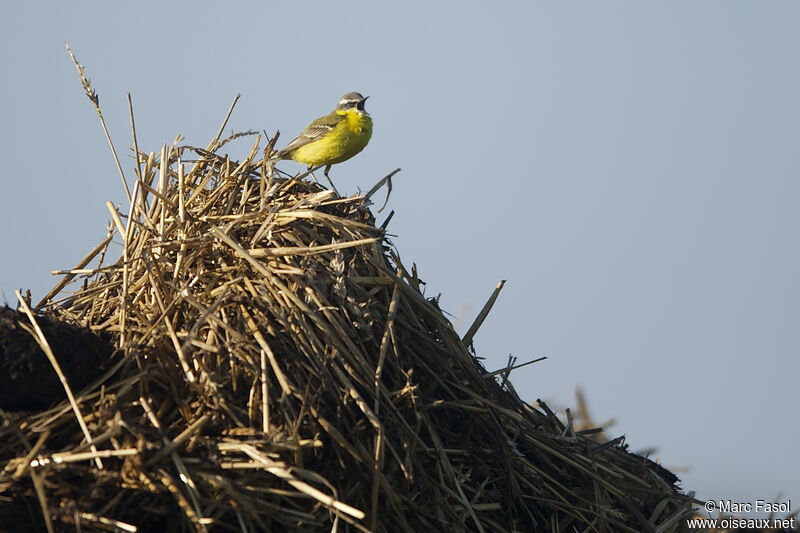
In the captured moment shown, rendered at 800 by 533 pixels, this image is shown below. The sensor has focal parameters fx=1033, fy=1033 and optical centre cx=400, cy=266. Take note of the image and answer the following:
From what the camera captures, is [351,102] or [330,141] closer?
[330,141]

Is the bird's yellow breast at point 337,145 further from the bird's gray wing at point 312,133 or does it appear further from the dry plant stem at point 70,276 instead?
the dry plant stem at point 70,276

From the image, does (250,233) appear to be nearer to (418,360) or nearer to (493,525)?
(418,360)

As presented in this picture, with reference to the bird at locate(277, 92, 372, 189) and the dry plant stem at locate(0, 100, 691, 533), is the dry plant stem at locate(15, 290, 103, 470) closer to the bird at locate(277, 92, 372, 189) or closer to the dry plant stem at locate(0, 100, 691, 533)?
the dry plant stem at locate(0, 100, 691, 533)

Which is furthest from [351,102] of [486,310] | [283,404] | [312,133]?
[283,404]

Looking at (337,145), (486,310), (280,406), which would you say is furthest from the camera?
(337,145)

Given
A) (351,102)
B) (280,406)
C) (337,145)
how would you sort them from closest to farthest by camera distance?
→ 1. (280,406)
2. (337,145)
3. (351,102)

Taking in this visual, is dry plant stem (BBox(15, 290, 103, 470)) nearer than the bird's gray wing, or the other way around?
dry plant stem (BBox(15, 290, 103, 470))

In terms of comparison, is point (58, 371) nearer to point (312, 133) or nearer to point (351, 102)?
point (312, 133)

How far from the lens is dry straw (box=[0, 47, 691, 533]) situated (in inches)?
180

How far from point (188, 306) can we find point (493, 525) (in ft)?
6.55

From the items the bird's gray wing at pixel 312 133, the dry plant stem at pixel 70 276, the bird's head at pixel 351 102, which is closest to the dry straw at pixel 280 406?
the dry plant stem at pixel 70 276

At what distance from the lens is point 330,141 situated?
934 cm

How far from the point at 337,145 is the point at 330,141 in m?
0.09

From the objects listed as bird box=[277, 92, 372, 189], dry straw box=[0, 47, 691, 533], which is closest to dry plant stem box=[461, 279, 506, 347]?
dry straw box=[0, 47, 691, 533]
